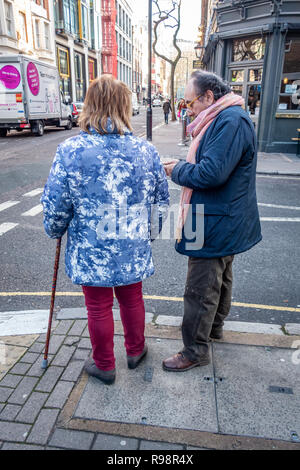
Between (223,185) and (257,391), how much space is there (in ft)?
4.48

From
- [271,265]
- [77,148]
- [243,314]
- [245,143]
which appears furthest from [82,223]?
[271,265]

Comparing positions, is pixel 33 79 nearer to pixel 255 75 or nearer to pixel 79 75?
pixel 255 75

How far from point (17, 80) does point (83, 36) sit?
28.8 meters

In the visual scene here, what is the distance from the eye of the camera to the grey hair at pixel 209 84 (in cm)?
229

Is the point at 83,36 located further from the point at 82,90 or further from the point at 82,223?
the point at 82,223

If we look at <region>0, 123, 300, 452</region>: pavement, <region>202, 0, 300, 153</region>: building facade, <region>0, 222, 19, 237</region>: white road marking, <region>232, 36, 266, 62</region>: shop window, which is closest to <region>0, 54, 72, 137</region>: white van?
<region>202, 0, 300, 153</region>: building facade

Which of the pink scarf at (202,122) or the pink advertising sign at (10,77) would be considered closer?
the pink scarf at (202,122)

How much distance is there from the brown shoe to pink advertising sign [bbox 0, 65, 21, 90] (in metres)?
18.3

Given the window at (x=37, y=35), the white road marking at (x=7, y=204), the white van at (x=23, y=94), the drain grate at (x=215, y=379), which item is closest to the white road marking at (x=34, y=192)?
the white road marking at (x=7, y=204)

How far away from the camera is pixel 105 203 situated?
83.9 inches

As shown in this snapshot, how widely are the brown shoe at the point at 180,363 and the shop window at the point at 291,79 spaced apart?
12.5 metres

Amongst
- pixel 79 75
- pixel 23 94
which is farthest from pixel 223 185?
pixel 79 75

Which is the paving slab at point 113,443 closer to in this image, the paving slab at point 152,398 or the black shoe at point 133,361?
the paving slab at point 152,398
